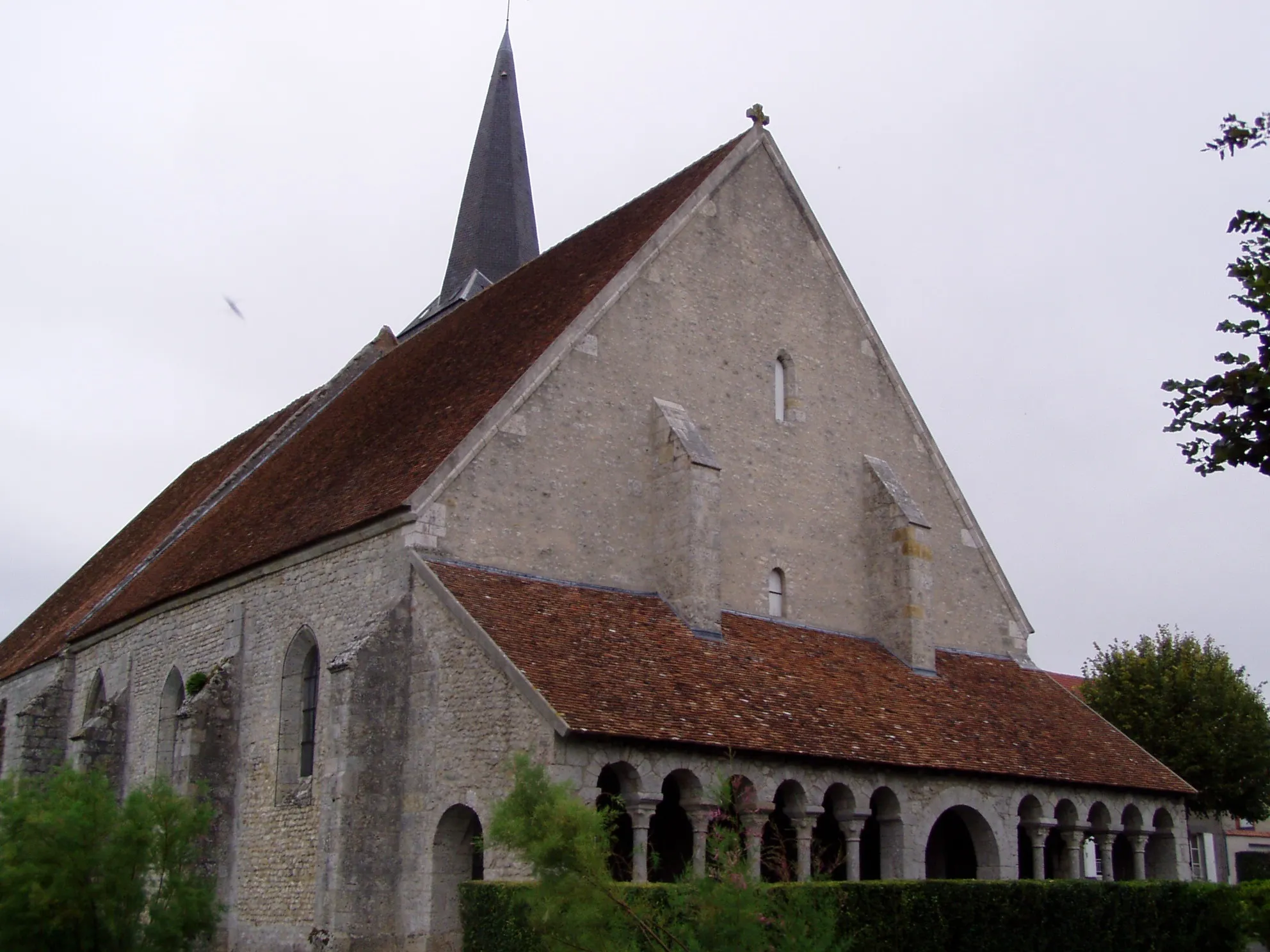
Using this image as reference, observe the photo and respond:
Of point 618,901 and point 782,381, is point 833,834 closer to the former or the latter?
point 782,381

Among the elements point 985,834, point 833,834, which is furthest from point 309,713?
point 985,834

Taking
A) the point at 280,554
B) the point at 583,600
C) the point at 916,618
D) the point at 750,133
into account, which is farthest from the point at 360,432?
the point at 916,618

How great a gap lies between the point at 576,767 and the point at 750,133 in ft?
40.2

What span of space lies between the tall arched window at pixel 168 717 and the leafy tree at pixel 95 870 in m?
5.55

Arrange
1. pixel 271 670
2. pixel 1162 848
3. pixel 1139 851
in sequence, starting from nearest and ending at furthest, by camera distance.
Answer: pixel 271 670, pixel 1139 851, pixel 1162 848

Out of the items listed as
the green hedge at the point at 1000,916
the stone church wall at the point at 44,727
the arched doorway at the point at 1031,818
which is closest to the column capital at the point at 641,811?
the green hedge at the point at 1000,916

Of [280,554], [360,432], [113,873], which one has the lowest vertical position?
[113,873]

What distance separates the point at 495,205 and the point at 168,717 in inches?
757

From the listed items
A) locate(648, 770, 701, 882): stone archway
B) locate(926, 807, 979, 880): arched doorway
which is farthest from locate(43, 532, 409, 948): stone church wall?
locate(926, 807, 979, 880): arched doorway

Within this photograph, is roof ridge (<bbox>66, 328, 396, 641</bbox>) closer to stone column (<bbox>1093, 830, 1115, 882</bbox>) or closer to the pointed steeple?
the pointed steeple

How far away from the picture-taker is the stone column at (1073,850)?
66.7 ft

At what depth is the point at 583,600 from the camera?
18.2 meters

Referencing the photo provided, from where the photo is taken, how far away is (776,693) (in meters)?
18.0

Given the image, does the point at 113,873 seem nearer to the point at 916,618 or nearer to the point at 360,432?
the point at 360,432
